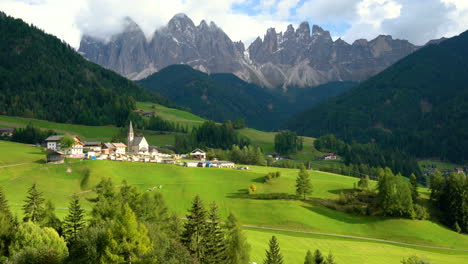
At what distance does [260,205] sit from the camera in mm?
94500

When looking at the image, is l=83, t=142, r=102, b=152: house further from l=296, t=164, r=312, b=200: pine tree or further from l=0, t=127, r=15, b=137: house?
l=296, t=164, r=312, b=200: pine tree

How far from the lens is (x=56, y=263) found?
43.0 metres

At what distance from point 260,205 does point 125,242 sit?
191 feet

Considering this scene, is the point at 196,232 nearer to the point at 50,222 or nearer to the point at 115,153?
the point at 50,222

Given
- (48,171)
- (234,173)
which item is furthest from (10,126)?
(234,173)

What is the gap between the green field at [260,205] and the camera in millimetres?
70188

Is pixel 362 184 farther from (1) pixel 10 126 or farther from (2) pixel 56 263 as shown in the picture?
(1) pixel 10 126

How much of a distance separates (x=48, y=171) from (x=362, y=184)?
83279 millimetres

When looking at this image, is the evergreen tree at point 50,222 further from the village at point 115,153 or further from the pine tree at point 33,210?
the village at point 115,153

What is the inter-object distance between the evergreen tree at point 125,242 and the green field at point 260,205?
22.3 meters

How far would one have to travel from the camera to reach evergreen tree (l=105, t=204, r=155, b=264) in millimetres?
38812

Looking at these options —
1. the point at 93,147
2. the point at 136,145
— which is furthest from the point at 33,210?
the point at 136,145

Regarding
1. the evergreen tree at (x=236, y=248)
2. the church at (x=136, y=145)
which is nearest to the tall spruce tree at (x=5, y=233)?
the evergreen tree at (x=236, y=248)

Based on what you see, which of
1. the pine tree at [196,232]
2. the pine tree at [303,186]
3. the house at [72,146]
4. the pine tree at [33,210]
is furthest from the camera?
the house at [72,146]
